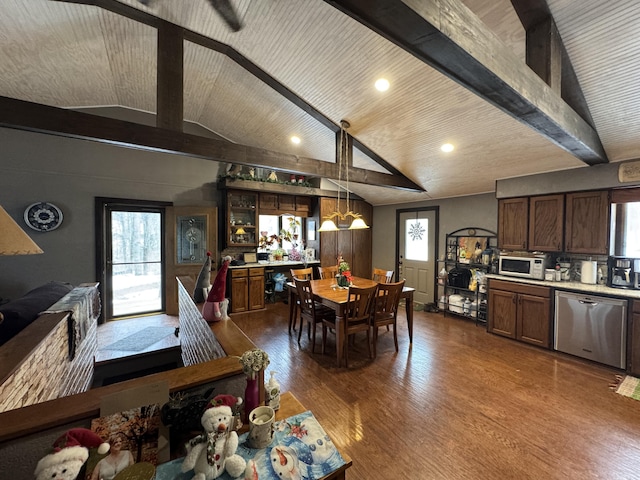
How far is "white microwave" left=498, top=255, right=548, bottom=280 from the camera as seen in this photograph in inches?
149

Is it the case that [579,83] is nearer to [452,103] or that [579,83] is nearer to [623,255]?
[452,103]

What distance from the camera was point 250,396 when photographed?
123cm

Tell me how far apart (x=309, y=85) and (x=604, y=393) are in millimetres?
4541

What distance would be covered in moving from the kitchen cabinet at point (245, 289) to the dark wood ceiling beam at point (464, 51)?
4447mm

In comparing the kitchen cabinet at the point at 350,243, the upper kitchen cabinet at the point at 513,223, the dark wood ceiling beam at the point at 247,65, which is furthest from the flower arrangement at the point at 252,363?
the kitchen cabinet at the point at 350,243

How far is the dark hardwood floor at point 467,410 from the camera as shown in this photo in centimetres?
183

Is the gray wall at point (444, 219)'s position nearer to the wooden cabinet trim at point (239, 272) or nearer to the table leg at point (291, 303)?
the table leg at point (291, 303)

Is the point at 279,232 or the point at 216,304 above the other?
the point at 279,232

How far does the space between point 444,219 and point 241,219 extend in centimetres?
405

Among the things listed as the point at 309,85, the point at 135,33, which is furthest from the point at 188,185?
the point at 309,85

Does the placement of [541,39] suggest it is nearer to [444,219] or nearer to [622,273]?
[622,273]

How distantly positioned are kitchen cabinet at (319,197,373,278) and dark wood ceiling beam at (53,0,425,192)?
1.70 meters

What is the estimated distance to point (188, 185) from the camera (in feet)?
16.4

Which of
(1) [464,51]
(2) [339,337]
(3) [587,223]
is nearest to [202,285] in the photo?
(2) [339,337]
